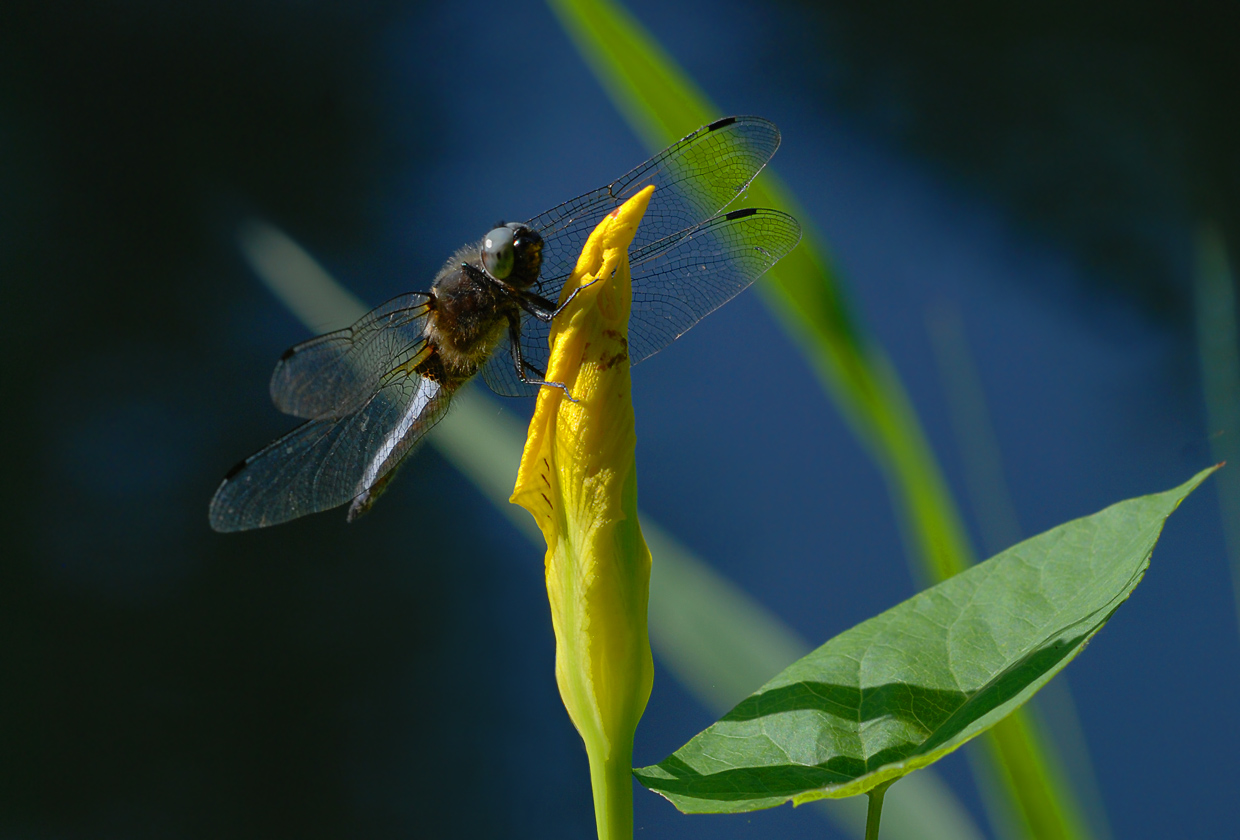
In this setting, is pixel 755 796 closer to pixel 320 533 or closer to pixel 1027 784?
pixel 1027 784

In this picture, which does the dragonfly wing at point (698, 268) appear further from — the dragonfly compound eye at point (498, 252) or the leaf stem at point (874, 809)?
the leaf stem at point (874, 809)

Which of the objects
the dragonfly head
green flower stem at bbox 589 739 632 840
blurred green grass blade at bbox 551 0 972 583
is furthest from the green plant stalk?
green flower stem at bbox 589 739 632 840

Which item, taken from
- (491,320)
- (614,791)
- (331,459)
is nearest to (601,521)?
(614,791)

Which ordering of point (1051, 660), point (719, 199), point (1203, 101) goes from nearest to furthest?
point (1051, 660)
point (719, 199)
point (1203, 101)

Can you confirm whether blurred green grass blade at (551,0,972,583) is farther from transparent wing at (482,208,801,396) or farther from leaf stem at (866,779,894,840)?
leaf stem at (866,779,894,840)

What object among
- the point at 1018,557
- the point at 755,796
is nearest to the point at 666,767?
the point at 755,796

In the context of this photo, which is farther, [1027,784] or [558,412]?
[1027,784]

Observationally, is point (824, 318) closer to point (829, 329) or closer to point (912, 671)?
point (829, 329)
